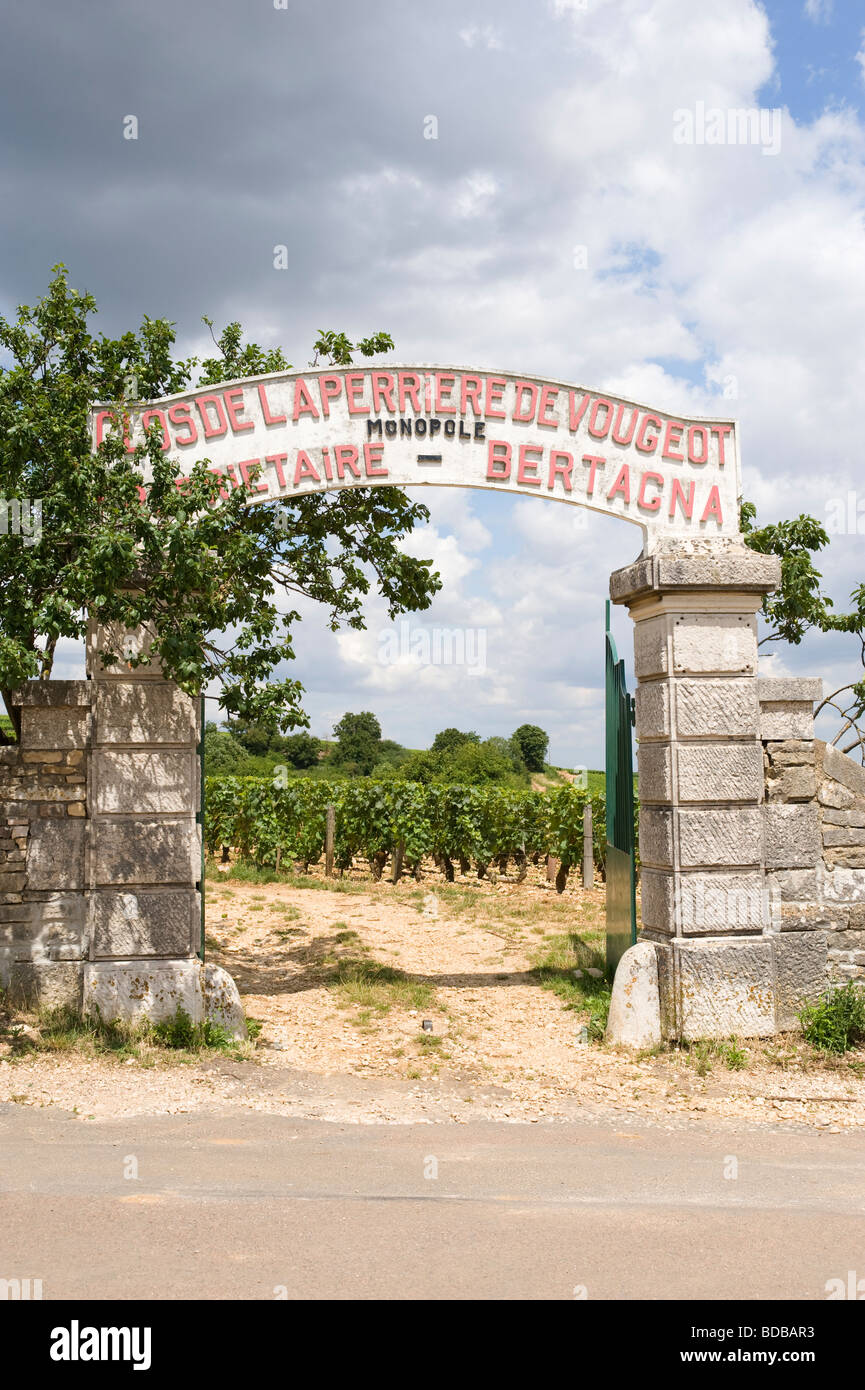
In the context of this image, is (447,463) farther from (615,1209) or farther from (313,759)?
(313,759)

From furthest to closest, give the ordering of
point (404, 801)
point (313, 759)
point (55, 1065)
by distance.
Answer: point (313, 759) → point (404, 801) → point (55, 1065)

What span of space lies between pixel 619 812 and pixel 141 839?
14.0ft

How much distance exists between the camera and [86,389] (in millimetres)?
9141

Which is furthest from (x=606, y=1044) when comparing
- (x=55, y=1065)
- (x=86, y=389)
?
(x=86, y=389)

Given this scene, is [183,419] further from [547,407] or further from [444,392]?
[547,407]

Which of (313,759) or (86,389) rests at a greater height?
(86,389)

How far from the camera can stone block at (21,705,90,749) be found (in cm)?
693

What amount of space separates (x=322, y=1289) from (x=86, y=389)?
8124 mm

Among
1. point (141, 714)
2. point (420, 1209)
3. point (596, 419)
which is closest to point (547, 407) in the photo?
point (596, 419)

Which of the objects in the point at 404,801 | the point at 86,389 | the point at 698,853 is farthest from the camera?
the point at 404,801

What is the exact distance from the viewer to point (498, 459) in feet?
24.7

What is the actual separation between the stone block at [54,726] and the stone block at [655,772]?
420 centimetres

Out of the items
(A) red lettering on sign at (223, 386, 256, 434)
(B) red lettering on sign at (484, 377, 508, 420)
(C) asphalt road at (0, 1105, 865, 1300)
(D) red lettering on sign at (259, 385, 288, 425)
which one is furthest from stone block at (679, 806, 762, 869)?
(A) red lettering on sign at (223, 386, 256, 434)

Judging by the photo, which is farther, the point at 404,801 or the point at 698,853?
the point at 404,801
